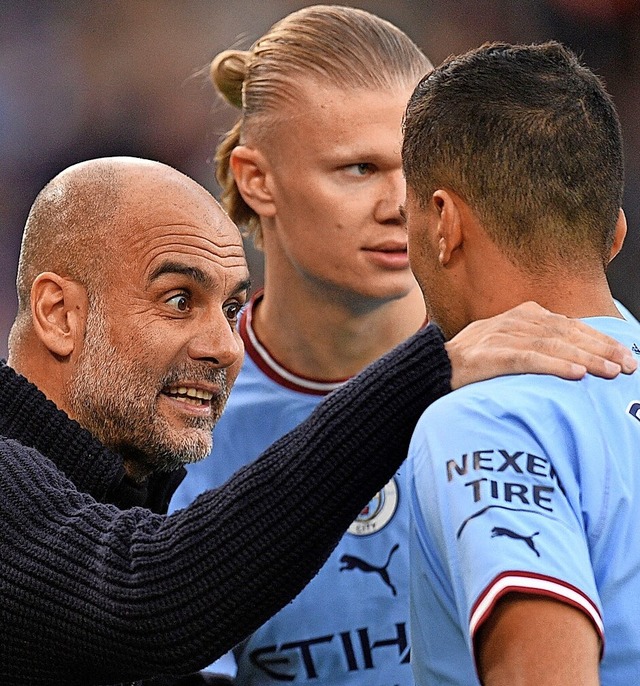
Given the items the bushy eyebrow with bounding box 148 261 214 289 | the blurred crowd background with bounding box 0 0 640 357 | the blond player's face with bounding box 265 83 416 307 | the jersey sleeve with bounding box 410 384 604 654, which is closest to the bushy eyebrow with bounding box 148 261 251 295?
the bushy eyebrow with bounding box 148 261 214 289

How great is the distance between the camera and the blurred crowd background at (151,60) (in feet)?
20.9

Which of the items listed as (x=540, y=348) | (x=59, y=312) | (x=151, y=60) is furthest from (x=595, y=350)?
(x=151, y=60)

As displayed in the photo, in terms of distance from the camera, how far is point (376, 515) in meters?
2.90

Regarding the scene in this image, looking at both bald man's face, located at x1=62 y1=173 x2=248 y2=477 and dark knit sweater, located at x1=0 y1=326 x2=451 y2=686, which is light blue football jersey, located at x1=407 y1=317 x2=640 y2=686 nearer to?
dark knit sweater, located at x1=0 y1=326 x2=451 y2=686

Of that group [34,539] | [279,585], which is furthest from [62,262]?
[279,585]

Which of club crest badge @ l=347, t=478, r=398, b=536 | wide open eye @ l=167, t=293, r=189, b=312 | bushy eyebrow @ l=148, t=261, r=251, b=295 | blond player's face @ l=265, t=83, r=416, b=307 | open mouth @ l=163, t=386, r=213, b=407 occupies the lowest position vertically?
club crest badge @ l=347, t=478, r=398, b=536

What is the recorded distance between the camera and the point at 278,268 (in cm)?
324

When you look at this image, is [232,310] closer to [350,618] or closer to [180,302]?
[180,302]

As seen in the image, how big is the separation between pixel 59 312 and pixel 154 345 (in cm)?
21

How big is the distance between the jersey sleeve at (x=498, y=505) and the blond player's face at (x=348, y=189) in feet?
4.63

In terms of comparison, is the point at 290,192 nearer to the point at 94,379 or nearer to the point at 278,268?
the point at 278,268

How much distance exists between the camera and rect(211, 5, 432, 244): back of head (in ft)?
10.2

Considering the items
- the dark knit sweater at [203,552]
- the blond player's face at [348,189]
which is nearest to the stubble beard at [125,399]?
the dark knit sweater at [203,552]

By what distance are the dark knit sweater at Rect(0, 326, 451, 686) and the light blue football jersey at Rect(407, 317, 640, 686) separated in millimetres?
260
